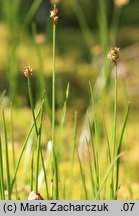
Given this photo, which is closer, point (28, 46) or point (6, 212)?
point (6, 212)

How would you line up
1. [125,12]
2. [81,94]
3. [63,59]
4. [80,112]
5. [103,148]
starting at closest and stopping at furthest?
[103,148] < [80,112] < [81,94] < [63,59] < [125,12]

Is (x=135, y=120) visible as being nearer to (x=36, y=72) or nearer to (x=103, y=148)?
(x=103, y=148)

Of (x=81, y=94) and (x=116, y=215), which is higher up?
(x=81, y=94)

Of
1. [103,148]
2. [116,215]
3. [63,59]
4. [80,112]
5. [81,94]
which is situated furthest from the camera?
[63,59]

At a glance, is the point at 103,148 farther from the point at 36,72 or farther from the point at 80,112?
the point at 36,72

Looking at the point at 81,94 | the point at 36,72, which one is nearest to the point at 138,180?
the point at 81,94

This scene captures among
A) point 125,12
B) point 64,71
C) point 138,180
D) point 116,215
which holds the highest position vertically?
point 125,12

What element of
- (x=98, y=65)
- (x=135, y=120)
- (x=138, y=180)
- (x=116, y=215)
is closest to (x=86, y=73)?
(x=98, y=65)
